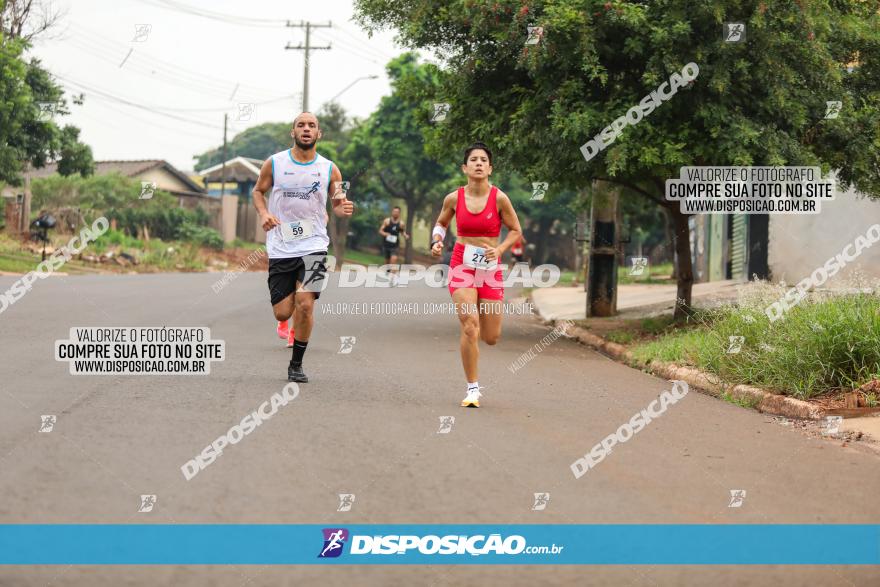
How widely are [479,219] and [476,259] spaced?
0.32 metres

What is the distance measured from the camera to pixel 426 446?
7363 millimetres

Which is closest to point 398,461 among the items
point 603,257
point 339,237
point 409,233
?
point 603,257

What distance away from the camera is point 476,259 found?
9328 mm

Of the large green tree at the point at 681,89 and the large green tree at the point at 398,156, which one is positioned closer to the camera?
the large green tree at the point at 681,89

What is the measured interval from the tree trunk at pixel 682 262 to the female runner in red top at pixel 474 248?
6.92 meters

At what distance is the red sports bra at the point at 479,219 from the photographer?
9306 mm

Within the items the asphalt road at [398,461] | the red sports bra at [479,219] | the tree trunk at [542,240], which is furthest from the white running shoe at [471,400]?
the tree trunk at [542,240]

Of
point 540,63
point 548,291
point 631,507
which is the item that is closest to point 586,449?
point 631,507

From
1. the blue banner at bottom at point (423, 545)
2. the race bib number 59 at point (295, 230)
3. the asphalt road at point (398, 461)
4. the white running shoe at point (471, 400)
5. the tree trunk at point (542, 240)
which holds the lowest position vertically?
the blue banner at bottom at point (423, 545)

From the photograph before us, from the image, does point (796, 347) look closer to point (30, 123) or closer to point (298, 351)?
point (298, 351)

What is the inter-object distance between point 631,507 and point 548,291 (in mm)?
23674

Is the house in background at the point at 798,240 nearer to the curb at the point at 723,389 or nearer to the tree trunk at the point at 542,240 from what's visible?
the curb at the point at 723,389

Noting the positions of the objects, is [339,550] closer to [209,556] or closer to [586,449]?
[209,556]

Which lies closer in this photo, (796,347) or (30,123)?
(796,347)
